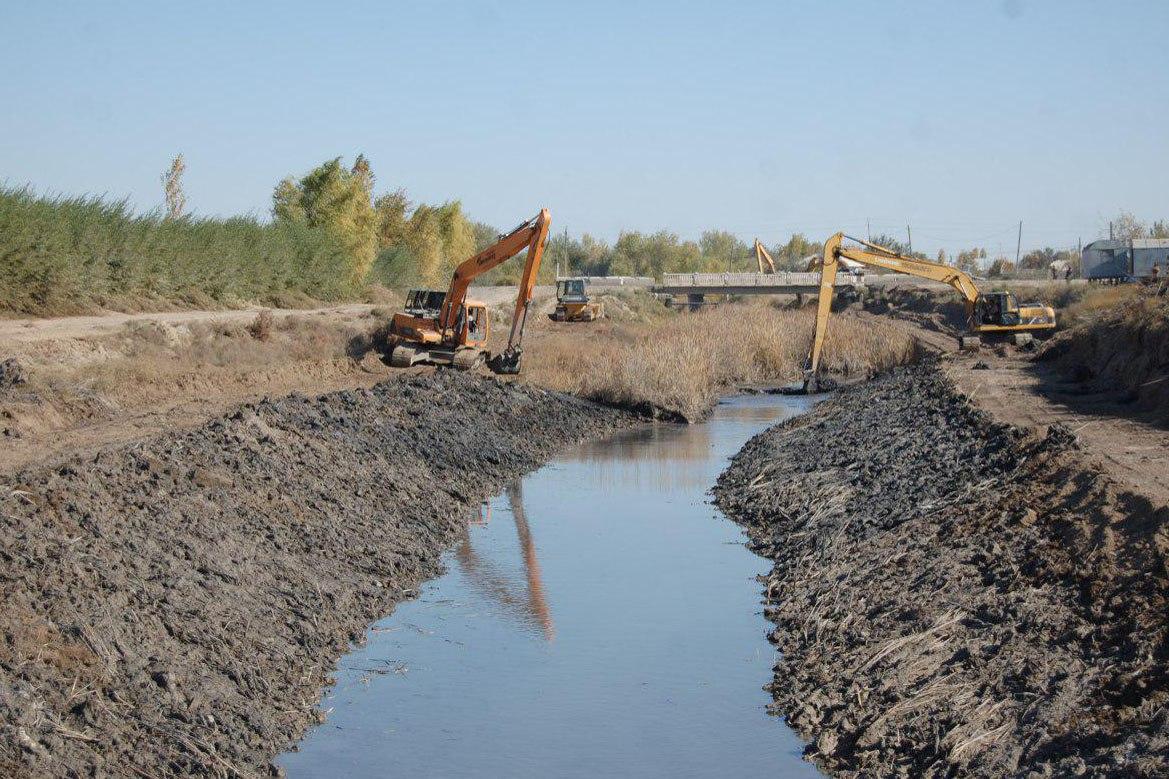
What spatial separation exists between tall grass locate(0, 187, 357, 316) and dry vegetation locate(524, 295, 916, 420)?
1160 centimetres

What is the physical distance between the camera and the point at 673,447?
31.5m

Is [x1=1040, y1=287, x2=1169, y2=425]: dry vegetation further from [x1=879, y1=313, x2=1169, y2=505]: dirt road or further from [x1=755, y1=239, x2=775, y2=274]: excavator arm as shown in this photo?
[x1=755, y1=239, x2=775, y2=274]: excavator arm

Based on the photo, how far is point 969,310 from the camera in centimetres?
4538

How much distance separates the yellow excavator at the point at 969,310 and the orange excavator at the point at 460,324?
10.9 m

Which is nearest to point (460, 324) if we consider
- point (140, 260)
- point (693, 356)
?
point (693, 356)

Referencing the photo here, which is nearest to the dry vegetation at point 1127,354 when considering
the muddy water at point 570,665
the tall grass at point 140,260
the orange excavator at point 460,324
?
the muddy water at point 570,665

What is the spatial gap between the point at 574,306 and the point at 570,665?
49.8 metres

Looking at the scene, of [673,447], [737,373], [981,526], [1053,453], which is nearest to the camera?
[981,526]

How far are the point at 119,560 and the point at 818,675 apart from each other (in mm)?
6825

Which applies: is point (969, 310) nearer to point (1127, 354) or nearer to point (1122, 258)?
point (1127, 354)

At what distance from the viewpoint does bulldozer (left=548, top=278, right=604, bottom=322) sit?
63.2 metres

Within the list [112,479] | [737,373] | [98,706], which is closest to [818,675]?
[98,706]

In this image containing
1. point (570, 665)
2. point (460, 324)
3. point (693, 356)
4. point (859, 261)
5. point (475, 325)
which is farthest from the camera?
point (859, 261)

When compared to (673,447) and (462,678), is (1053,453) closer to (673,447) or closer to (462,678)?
(462,678)
